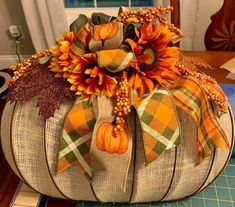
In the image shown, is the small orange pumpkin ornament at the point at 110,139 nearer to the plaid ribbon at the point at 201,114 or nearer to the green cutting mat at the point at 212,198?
the plaid ribbon at the point at 201,114

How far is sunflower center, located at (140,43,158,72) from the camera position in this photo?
501 millimetres

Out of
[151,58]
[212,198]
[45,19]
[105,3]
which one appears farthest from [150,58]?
[105,3]

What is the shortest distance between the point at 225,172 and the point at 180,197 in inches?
6.2

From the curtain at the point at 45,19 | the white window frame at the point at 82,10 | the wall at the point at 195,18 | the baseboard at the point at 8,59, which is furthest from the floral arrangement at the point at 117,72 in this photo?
the baseboard at the point at 8,59

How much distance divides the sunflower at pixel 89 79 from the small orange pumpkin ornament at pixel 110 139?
0.06 m

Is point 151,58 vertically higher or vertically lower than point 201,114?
higher

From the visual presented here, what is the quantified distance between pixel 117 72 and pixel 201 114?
187mm

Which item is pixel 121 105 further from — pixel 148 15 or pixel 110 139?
pixel 148 15

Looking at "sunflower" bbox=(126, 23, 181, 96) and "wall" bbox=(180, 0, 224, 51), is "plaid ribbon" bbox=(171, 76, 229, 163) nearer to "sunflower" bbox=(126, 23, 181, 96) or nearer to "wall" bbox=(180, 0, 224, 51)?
"sunflower" bbox=(126, 23, 181, 96)

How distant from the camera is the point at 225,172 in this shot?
0.72 m

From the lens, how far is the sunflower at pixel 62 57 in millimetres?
515

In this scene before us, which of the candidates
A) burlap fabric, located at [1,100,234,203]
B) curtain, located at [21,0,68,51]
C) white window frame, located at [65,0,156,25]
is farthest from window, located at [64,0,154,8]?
burlap fabric, located at [1,100,234,203]

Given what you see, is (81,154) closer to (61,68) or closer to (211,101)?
(61,68)

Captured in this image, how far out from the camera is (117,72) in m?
0.50
